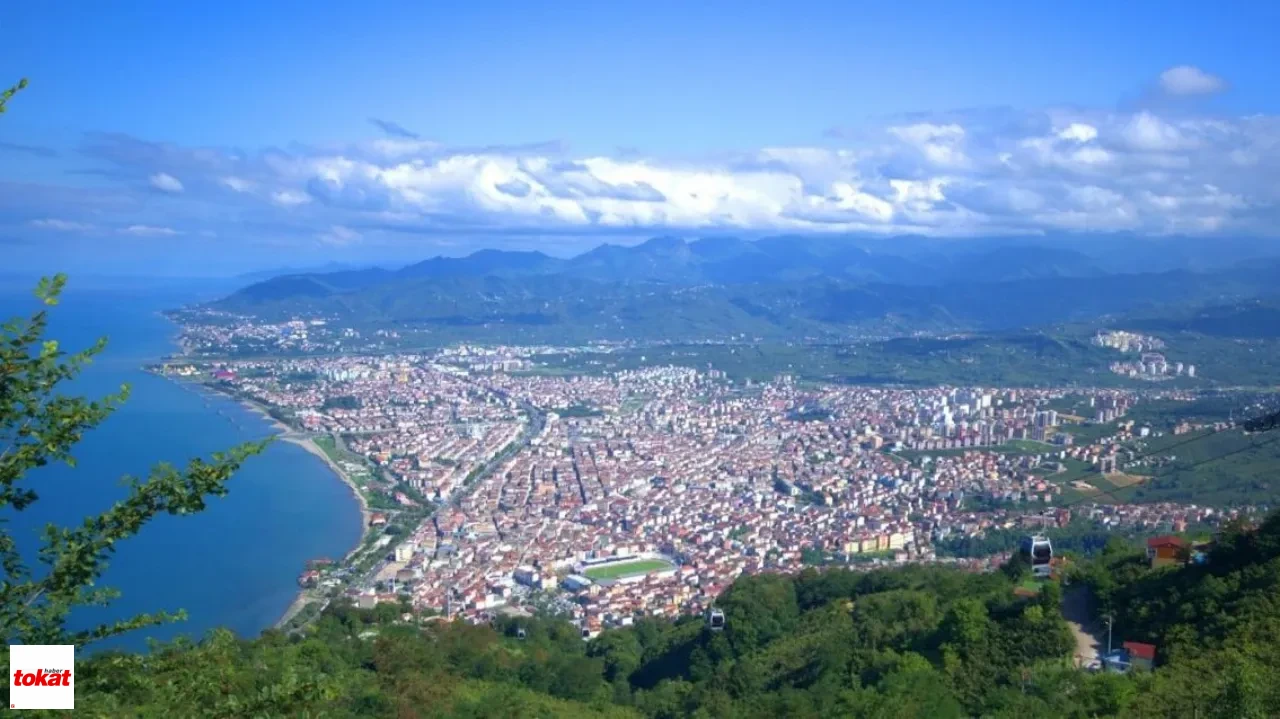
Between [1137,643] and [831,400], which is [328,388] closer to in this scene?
[831,400]

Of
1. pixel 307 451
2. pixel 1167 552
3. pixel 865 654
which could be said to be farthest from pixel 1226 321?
pixel 865 654

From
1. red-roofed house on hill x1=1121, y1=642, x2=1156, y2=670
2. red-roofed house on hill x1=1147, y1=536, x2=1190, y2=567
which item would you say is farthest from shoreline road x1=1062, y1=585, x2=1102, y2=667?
red-roofed house on hill x1=1147, y1=536, x2=1190, y2=567

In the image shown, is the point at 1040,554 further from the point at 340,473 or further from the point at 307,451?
the point at 307,451

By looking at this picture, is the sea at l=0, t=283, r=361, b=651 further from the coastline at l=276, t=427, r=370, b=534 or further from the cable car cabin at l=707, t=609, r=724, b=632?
the cable car cabin at l=707, t=609, r=724, b=632

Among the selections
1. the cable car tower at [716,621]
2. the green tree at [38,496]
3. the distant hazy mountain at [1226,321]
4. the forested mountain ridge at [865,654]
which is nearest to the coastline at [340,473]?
the forested mountain ridge at [865,654]

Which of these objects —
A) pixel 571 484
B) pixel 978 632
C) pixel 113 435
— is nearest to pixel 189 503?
pixel 978 632

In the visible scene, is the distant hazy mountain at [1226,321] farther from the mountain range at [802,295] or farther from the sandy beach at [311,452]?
the sandy beach at [311,452]
